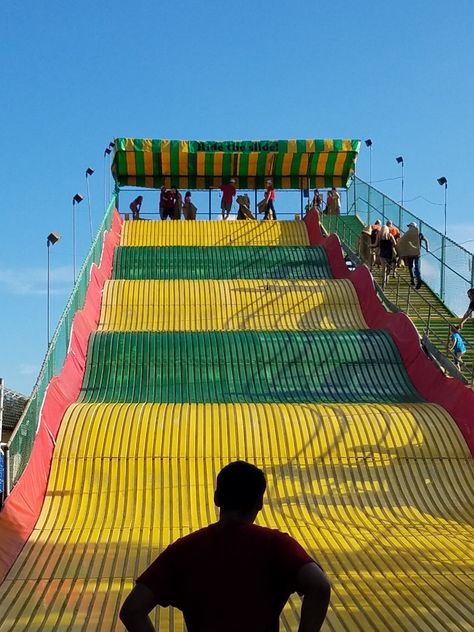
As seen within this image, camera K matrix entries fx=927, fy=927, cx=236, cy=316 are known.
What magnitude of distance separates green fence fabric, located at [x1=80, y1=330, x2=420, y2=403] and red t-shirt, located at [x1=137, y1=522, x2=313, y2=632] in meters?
9.93

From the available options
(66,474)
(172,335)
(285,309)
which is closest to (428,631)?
(66,474)

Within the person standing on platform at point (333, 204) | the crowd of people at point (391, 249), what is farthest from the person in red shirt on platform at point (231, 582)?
the person standing on platform at point (333, 204)

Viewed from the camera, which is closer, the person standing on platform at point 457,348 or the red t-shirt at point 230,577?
the red t-shirt at point 230,577

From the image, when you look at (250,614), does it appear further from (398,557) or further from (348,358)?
(348,358)

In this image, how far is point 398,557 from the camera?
8133 millimetres

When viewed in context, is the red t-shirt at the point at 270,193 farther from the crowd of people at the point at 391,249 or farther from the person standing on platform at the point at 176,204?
the crowd of people at the point at 391,249

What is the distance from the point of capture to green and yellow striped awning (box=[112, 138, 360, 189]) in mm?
26984

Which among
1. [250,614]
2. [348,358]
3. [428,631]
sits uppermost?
[250,614]

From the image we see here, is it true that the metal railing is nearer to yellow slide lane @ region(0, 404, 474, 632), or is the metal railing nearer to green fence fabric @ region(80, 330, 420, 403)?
green fence fabric @ region(80, 330, 420, 403)

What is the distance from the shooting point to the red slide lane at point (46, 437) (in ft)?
28.0

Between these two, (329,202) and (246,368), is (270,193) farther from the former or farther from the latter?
(246,368)

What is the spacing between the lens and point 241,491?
3098 millimetres

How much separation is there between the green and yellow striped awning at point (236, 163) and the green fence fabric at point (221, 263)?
720 cm

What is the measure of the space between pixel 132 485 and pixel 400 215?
44.4ft
